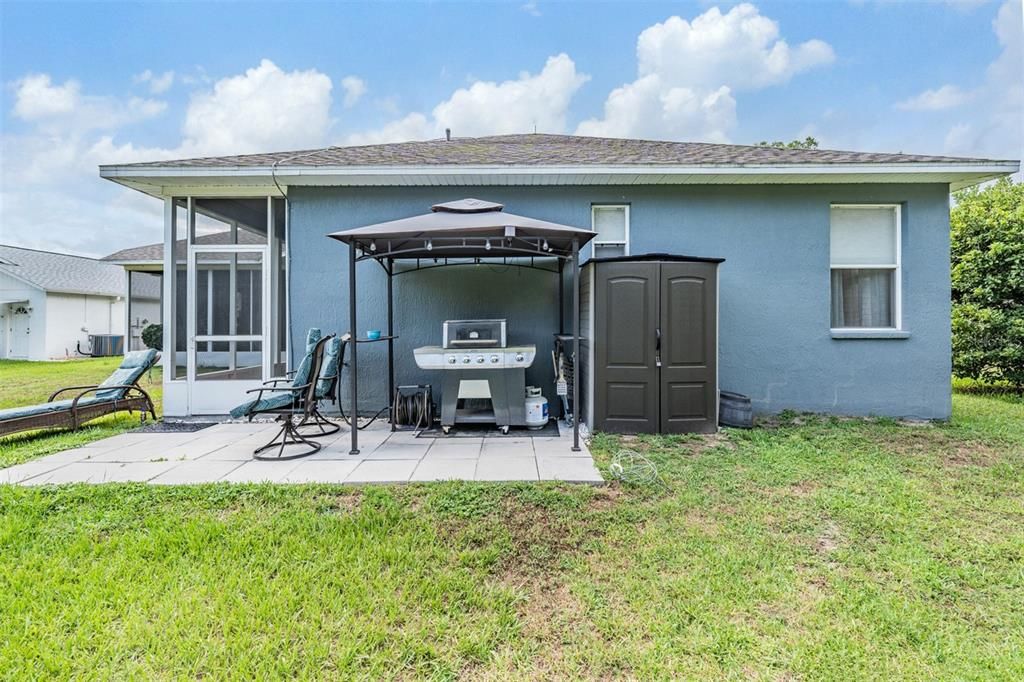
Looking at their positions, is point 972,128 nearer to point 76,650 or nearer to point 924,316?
point 924,316

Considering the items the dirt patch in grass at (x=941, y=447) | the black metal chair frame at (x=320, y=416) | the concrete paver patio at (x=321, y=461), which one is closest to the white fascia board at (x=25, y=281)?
the concrete paver patio at (x=321, y=461)

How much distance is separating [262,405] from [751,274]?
605 cm

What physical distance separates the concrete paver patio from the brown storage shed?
79 centimetres

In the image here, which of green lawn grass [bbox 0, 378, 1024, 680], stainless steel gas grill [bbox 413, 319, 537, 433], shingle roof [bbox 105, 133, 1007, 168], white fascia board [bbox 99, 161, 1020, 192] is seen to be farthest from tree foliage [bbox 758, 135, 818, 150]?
green lawn grass [bbox 0, 378, 1024, 680]

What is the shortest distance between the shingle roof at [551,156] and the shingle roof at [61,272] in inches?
544


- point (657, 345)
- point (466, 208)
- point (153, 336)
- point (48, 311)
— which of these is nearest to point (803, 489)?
point (657, 345)

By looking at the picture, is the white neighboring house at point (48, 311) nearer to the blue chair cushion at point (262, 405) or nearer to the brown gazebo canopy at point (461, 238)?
the blue chair cushion at point (262, 405)

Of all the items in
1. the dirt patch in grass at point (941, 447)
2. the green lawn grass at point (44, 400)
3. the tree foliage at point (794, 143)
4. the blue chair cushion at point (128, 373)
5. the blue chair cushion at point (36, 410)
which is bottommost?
the dirt patch in grass at point (941, 447)

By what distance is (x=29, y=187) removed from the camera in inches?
628

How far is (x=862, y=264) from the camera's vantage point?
582 centimetres

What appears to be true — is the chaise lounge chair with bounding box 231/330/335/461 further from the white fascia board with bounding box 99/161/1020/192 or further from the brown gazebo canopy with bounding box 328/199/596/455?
the white fascia board with bounding box 99/161/1020/192

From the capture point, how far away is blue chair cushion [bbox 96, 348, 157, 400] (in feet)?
17.9

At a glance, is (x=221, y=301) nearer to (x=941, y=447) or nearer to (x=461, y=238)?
(x=461, y=238)

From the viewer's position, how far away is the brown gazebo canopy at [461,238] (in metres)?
4.16
